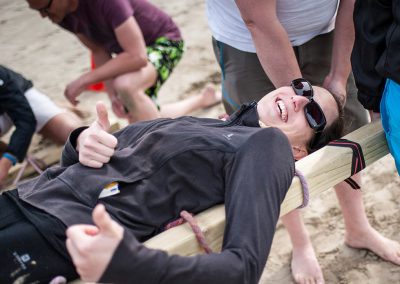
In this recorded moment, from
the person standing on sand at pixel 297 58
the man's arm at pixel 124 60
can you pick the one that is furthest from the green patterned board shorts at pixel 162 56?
the person standing on sand at pixel 297 58

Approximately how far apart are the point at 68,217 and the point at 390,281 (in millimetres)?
1377

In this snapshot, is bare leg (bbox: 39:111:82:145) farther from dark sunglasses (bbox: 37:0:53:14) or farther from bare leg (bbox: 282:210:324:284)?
bare leg (bbox: 282:210:324:284)

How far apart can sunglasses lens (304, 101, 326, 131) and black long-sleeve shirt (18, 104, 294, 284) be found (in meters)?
0.18

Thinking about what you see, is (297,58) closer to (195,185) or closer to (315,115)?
(315,115)

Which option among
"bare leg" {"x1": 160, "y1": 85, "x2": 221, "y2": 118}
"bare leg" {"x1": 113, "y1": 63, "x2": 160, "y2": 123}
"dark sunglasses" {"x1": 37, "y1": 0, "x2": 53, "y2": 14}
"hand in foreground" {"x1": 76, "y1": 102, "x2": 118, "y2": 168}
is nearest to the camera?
"hand in foreground" {"x1": 76, "y1": 102, "x2": 118, "y2": 168}

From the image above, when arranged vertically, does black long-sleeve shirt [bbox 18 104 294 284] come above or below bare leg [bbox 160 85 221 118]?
above

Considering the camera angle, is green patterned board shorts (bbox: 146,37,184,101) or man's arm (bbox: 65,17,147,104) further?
green patterned board shorts (bbox: 146,37,184,101)

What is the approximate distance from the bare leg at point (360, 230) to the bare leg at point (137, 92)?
1.37m

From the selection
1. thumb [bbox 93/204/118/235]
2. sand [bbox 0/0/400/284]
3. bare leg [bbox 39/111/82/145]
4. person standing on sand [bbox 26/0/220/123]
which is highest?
thumb [bbox 93/204/118/235]

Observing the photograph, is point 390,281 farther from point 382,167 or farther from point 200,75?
point 200,75

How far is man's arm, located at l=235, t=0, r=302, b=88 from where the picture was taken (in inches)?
66.6

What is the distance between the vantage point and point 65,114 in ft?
11.0

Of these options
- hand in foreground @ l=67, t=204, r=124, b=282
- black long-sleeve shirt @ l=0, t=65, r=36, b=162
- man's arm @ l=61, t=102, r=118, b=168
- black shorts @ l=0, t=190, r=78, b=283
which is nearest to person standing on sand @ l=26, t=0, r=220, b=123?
black long-sleeve shirt @ l=0, t=65, r=36, b=162

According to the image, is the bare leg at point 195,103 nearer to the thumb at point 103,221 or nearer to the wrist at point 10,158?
the wrist at point 10,158
